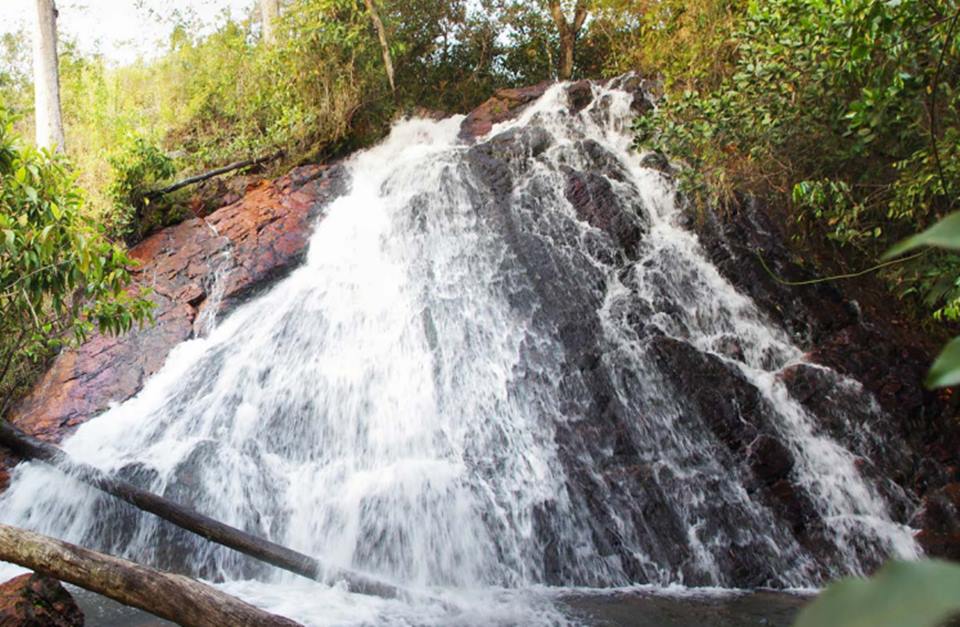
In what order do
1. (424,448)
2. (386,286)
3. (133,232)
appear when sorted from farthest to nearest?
(133,232)
(386,286)
(424,448)

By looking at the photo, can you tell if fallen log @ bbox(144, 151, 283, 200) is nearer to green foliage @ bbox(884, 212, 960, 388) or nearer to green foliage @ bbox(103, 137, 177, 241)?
green foliage @ bbox(103, 137, 177, 241)

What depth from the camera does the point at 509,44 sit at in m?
14.1

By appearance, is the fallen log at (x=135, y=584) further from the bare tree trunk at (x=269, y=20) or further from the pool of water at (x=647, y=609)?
the bare tree trunk at (x=269, y=20)

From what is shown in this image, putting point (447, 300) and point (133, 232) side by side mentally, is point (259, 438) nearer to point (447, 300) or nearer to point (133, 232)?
point (447, 300)

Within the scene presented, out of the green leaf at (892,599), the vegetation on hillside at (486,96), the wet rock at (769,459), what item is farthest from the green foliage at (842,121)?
the green leaf at (892,599)

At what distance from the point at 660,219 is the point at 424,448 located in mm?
4255

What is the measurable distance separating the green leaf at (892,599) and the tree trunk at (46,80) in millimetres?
10770

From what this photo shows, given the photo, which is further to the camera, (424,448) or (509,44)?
(509,44)

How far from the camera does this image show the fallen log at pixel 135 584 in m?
2.99

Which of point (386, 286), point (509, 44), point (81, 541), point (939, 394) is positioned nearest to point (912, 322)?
point (939, 394)

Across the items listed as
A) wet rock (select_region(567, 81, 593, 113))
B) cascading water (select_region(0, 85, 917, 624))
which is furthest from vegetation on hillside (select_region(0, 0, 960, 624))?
cascading water (select_region(0, 85, 917, 624))

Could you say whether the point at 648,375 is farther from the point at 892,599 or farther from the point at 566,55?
the point at 566,55

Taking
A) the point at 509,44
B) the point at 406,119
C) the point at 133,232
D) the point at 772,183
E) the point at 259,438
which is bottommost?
the point at 259,438

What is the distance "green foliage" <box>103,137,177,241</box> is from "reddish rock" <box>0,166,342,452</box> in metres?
0.27
